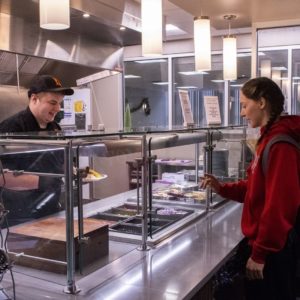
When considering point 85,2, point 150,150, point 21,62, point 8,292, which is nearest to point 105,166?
point 150,150

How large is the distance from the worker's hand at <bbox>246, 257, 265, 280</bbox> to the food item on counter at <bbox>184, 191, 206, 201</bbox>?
0.98 meters

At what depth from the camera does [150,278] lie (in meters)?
1.48

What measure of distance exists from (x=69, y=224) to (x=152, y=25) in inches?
49.4

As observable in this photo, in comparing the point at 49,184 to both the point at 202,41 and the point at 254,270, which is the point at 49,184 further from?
the point at 202,41

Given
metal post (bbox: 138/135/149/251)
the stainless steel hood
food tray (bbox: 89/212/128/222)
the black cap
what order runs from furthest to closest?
the stainless steel hood → the black cap → food tray (bbox: 89/212/128/222) → metal post (bbox: 138/135/149/251)

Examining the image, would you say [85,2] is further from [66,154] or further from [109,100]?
[109,100]

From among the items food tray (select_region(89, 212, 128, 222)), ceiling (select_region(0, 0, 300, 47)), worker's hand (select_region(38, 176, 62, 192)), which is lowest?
food tray (select_region(89, 212, 128, 222))

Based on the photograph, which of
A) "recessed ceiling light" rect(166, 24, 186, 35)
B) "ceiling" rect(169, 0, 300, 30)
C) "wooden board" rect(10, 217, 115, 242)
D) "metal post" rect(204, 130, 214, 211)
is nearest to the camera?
"wooden board" rect(10, 217, 115, 242)

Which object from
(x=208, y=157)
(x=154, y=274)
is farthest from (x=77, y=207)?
(x=208, y=157)

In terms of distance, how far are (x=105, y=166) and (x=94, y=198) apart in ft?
1.83

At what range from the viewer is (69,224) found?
1.31m

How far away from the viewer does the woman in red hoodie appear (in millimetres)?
1492

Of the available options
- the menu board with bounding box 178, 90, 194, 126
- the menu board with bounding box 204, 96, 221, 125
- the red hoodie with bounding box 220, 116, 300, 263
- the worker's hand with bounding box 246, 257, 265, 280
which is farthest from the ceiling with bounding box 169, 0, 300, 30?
the worker's hand with bounding box 246, 257, 265, 280

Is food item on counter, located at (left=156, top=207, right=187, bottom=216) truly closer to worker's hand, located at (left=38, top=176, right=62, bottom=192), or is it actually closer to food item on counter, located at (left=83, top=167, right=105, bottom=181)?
food item on counter, located at (left=83, top=167, right=105, bottom=181)
